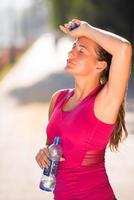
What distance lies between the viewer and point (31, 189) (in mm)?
7758

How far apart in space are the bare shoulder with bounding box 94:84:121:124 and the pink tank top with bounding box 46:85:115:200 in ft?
0.07

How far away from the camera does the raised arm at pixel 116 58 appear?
337 centimetres

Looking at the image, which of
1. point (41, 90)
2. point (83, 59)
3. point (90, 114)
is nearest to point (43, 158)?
point (90, 114)

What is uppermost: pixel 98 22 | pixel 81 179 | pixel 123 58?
pixel 123 58

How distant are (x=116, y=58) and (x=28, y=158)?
20.8ft

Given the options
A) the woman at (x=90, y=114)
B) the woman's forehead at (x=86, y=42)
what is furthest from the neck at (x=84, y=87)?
the woman's forehead at (x=86, y=42)

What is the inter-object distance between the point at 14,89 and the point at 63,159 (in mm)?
18225

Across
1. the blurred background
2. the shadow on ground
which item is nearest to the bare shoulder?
the blurred background

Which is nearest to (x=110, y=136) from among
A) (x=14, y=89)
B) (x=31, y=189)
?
(x=31, y=189)

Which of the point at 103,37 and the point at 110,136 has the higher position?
the point at 103,37

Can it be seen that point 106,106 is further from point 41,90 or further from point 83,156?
point 41,90

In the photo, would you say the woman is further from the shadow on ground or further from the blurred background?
the shadow on ground

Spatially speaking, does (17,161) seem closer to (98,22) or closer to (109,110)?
(109,110)

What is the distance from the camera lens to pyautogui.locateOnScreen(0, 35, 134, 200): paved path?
7.67 m
